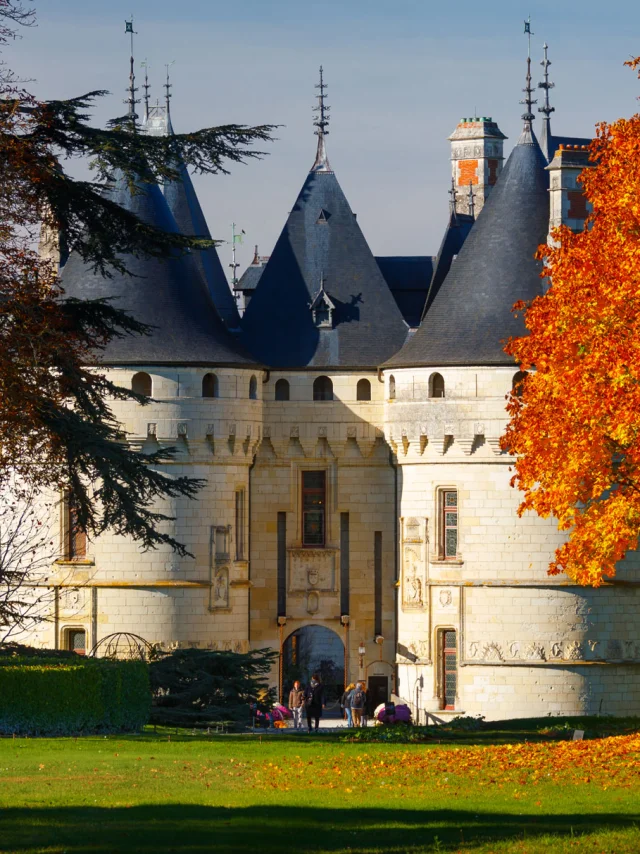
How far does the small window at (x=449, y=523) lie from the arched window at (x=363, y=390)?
3529mm

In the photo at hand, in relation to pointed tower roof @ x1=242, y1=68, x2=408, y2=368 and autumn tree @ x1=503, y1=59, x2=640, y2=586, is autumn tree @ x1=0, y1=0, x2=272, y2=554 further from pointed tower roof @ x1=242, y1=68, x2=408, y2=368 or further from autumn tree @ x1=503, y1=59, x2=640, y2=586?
pointed tower roof @ x1=242, y1=68, x2=408, y2=368

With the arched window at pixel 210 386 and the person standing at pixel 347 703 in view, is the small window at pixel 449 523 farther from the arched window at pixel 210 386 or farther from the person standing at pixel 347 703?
the arched window at pixel 210 386

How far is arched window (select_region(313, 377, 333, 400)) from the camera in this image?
43.8 metres

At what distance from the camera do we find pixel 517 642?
39.7 m

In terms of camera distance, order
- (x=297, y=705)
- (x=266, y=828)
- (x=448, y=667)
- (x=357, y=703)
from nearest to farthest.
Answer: (x=266, y=828)
(x=297, y=705)
(x=357, y=703)
(x=448, y=667)

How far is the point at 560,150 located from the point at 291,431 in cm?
848

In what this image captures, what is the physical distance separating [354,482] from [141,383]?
5.62m

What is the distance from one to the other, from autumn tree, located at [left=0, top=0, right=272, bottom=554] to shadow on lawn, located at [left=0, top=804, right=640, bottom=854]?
23.2ft

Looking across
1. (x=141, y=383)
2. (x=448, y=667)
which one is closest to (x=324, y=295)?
(x=141, y=383)

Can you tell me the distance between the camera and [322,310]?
44.1 m

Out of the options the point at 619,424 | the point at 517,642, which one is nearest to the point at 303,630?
the point at 517,642

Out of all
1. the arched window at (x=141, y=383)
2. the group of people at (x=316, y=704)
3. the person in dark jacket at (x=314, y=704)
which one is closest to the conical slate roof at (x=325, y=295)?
the arched window at (x=141, y=383)

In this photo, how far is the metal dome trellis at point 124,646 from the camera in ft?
132

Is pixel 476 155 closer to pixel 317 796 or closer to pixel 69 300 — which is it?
pixel 69 300
